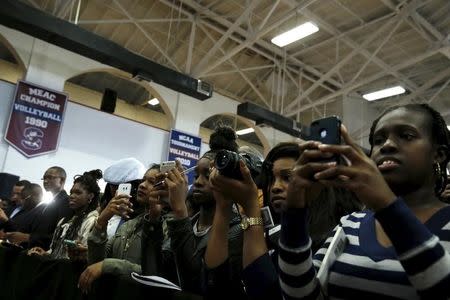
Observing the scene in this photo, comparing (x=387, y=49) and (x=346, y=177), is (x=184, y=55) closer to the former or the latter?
(x=387, y=49)

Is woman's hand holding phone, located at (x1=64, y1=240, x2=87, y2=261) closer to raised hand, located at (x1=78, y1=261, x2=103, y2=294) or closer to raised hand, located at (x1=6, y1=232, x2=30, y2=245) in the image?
raised hand, located at (x1=78, y1=261, x2=103, y2=294)

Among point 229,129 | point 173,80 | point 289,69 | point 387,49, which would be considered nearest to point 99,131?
point 173,80

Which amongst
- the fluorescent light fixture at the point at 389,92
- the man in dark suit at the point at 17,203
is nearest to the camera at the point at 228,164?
the man in dark suit at the point at 17,203

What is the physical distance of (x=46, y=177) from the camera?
3.72 m

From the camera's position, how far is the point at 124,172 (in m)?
2.49

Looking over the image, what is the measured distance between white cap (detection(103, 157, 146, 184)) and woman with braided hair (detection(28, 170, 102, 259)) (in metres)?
0.25

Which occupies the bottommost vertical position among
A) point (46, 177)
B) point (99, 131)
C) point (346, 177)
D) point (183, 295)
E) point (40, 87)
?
point (183, 295)

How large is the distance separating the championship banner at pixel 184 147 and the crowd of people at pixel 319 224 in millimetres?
5515

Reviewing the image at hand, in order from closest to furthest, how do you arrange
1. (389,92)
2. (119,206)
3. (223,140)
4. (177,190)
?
(177,190) → (119,206) → (223,140) → (389,92)

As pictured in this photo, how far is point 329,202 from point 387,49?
729 cm

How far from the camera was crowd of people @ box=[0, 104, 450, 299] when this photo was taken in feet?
2.11

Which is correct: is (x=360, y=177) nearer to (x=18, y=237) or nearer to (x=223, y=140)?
(x=223, y=140)

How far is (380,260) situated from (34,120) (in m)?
6.10

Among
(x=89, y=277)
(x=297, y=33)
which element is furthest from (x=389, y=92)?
(x=89, y=277)
